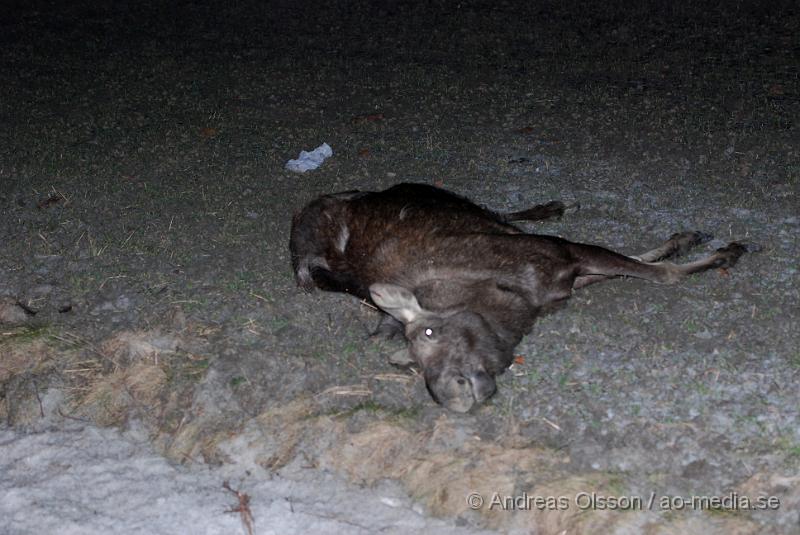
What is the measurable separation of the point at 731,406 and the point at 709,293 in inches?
40.7

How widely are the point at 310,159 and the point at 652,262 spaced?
2833mm

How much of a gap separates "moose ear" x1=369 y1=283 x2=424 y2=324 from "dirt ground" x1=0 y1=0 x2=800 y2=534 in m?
0.32

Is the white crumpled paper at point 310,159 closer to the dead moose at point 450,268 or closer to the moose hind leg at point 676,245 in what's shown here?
the dead moose at point 450,268

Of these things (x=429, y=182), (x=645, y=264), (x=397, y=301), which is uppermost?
(x=397, y=301)

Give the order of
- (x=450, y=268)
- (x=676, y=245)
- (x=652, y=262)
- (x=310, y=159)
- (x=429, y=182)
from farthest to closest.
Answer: (x=310, y=159) < (x=429, y=182) < (x=676, y=245) < (x=652, y=262) < (x=450, y=268)

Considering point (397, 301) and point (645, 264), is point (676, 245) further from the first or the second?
point (397, 301)

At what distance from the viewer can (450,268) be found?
16.5 ft

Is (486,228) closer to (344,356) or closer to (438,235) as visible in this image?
(438,235)

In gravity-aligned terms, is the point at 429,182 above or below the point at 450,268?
below

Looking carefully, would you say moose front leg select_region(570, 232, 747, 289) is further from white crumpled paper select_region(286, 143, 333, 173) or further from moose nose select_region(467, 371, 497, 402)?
white crumpled paper select_region(286, 143, 333, 173)

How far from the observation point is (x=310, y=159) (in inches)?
280

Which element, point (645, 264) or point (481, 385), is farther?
point (645, 264)

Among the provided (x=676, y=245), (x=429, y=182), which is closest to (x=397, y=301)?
(x=676, y=245)

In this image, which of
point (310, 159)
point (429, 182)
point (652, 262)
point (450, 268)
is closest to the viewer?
point (450, 268)
